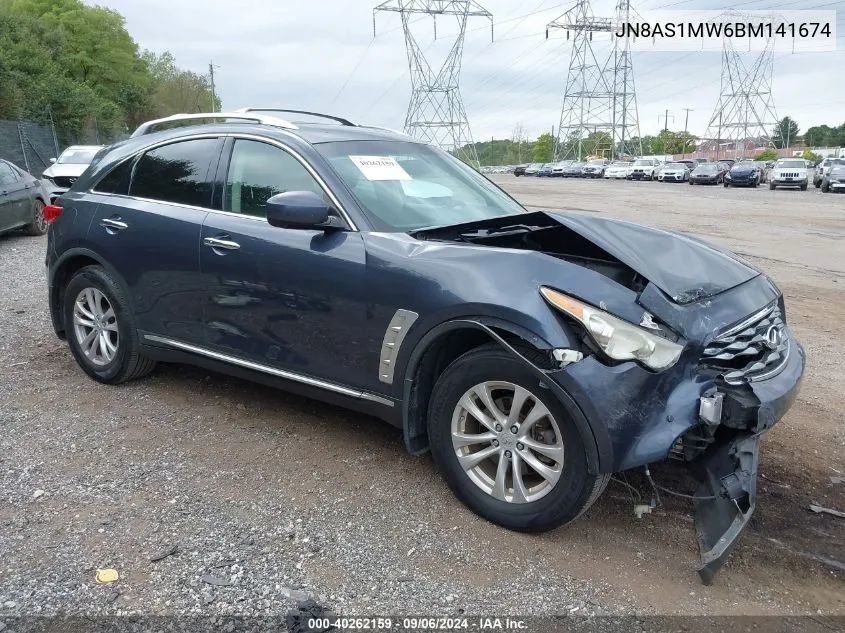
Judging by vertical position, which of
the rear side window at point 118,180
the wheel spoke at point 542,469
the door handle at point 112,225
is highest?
the rear side window at point 118,180

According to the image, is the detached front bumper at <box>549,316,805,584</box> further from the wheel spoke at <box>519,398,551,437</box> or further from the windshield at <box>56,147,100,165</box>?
the windshield at <box>56,147,100,165</box>

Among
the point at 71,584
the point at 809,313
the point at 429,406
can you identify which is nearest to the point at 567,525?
the point at 429,406

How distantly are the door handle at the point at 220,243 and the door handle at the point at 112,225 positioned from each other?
0.78 meters

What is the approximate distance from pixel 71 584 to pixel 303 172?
2.26 metres

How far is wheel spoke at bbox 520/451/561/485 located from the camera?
2932 mm

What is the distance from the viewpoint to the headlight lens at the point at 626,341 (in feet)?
9.16

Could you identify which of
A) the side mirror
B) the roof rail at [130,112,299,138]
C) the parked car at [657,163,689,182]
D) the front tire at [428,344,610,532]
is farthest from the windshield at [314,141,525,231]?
the parked car at [657,163,689,182]

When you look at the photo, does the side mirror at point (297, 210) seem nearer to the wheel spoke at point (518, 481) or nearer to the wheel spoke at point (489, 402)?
the wheel spoke at point (489, 402)

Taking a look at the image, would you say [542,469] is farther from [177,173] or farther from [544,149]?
[544,149]

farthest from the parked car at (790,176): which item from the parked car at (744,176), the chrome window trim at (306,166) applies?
the chrome window trim at (306,166)

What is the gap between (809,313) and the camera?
289 inches

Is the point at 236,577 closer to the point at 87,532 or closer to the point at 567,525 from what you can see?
the point at 87,532

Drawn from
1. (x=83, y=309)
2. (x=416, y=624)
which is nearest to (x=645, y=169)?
(x=83, y=309)

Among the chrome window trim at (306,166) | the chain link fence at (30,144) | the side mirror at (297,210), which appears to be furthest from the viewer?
the chain link fence at (30,144)
